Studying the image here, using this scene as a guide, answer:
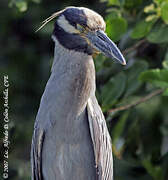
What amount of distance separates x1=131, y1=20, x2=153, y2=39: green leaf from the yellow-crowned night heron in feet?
1.83

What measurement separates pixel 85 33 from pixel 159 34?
78cm

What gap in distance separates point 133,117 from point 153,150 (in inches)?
11.5

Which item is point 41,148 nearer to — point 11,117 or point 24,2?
point 24,2

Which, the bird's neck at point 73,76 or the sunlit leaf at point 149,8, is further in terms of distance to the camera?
the sunlit leaf at point 149,8

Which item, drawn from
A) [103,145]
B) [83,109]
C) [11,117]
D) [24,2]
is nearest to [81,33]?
[83,109]

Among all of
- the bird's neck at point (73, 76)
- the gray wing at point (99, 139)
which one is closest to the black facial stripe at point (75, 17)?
the bird's neck at point (73, 76)

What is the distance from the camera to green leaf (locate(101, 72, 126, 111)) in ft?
9.12

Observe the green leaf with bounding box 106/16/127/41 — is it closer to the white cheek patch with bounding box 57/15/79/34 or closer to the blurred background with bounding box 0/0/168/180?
the blurred background with bounding box 0/0/168/180

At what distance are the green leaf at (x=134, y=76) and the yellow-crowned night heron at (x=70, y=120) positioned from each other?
0.56 meters

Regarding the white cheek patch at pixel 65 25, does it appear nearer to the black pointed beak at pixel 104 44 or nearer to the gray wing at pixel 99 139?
the black pointed beak at pixel 104 44

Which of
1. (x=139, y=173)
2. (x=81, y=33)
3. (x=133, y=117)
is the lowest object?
(x=139, y=173)

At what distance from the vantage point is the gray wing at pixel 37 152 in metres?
2.29

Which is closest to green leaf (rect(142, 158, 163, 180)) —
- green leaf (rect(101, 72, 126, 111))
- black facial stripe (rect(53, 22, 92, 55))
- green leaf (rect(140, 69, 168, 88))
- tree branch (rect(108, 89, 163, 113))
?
tree branch (rect(108, 89, 163, 113))

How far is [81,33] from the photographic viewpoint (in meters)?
2.11
